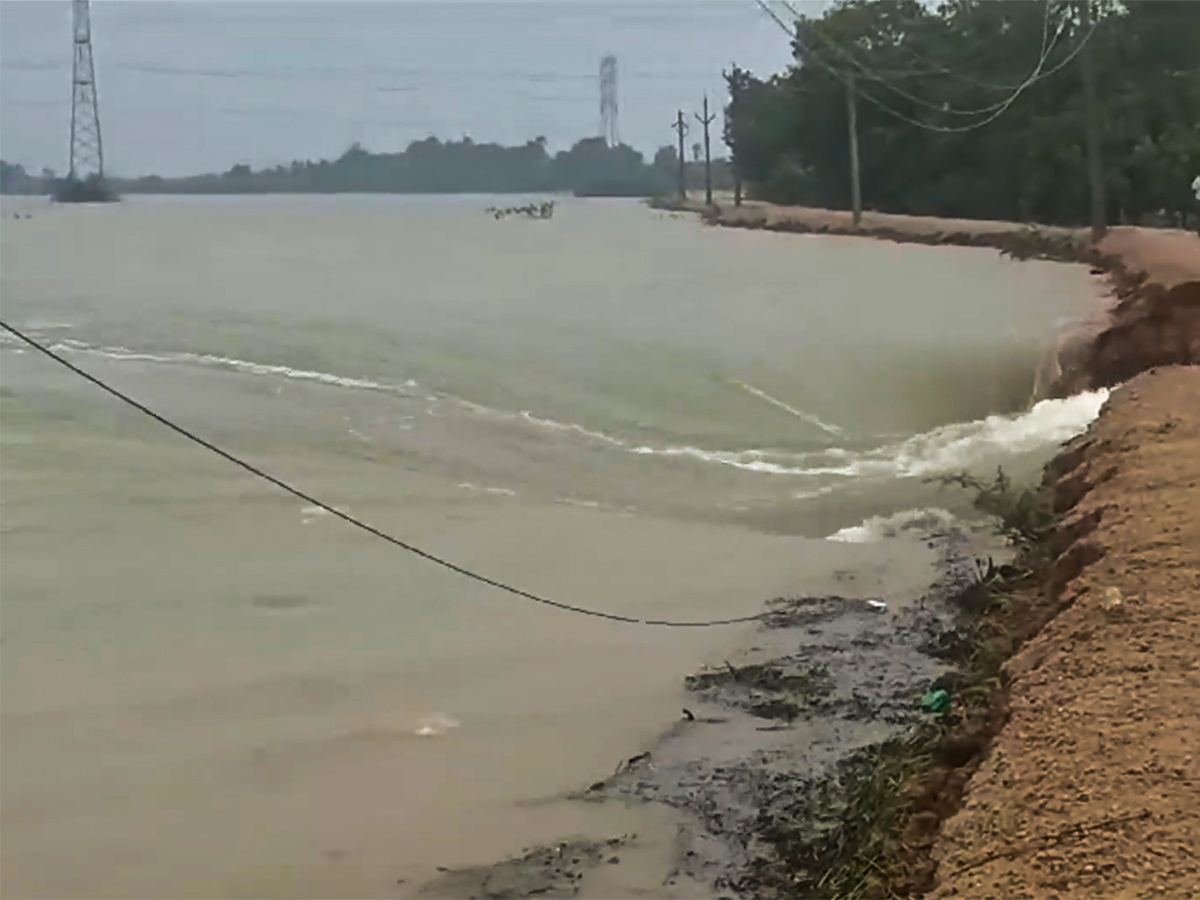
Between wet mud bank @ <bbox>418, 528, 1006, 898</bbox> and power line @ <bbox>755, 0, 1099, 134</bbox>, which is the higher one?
power line @ <bbox>755, 0, 1099, 134</bbox>

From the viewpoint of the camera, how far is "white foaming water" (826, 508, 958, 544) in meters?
7.98

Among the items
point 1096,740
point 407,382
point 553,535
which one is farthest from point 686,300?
point 1096,740

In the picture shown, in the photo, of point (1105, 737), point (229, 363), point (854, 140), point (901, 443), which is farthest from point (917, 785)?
point (854, 140)

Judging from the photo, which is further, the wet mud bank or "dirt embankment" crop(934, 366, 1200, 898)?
the wet mud bank

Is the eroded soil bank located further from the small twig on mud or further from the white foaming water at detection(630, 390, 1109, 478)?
the white foaming water at detection(630, 390, 1109, 478)

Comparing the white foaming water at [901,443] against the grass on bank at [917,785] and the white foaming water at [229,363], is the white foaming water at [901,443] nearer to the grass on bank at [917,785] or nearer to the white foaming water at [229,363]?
the white foaming water at [229,363]

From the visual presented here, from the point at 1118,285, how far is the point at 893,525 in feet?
38.5

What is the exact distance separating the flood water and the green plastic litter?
36.9 inches

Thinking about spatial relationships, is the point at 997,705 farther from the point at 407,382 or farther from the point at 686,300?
the point at 686,300

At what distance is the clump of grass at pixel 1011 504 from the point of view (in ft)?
23.4

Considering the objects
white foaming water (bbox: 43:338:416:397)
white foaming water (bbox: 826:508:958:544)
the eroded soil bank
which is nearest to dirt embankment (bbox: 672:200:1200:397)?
white foaming water (bbox: 826:508:958:544)

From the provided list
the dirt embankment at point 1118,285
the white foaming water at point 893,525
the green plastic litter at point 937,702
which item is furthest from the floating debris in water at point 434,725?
the dirt embankment at point 1118,285

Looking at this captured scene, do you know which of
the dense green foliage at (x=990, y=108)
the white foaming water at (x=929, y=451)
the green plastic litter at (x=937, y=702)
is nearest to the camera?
the green plastic litter at (x=937, y=702)

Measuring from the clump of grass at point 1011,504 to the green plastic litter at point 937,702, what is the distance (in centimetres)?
198
